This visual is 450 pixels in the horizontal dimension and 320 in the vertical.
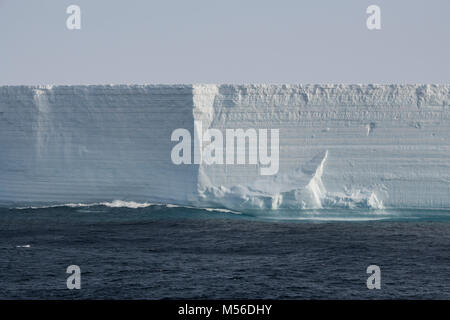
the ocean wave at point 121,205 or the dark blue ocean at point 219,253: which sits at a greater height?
the ocean wave at point 121,205

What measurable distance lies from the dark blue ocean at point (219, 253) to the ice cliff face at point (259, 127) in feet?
1.55

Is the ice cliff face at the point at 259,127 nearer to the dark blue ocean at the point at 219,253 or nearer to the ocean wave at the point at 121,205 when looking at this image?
the ocean wave at the point at 121,205

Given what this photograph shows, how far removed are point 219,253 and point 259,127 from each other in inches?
158

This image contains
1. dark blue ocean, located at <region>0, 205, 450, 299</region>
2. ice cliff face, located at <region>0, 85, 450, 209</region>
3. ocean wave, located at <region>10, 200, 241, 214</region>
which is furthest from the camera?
ocean wave, located at <region>10, 200, 241, 214</region>

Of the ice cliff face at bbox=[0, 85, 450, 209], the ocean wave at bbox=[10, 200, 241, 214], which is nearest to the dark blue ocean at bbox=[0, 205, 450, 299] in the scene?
the ocean wave at bbox=[10, 200, 241, 214]

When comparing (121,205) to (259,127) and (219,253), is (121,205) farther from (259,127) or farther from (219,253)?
(219,253)

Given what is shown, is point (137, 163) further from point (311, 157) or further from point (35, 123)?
point (311, 157)

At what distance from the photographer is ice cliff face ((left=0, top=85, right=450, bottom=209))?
52.4 feet

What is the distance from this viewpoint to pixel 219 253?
13312 mm

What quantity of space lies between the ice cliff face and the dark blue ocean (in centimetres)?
47

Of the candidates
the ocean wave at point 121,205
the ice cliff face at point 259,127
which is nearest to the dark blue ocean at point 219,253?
the ocean wave at point 121,205

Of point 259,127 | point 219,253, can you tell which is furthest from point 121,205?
point 219,253

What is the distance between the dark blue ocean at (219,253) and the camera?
426 inches

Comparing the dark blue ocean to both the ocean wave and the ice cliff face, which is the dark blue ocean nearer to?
the ocean wave
